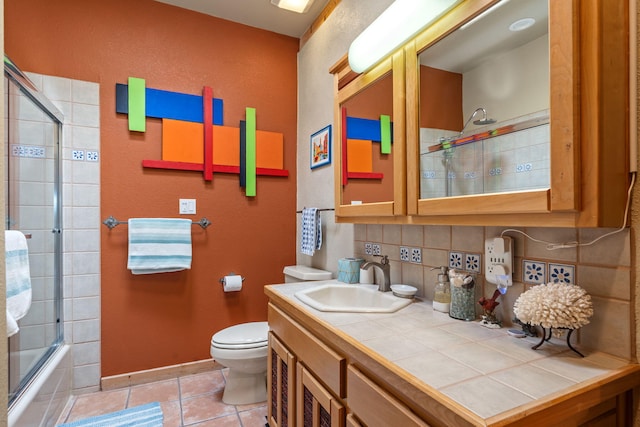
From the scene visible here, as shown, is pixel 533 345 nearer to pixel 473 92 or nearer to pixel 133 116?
pixel 473 92

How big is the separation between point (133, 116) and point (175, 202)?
0.64 meters

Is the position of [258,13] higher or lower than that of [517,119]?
higher

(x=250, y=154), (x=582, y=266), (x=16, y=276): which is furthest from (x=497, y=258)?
(x=250, y=154)

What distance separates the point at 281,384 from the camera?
150cm

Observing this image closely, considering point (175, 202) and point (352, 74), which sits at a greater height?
point (352, 74)

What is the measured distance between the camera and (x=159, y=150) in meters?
2.28

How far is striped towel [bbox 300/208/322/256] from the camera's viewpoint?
219cm

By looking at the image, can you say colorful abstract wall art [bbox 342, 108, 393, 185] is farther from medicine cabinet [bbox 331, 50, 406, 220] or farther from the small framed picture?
the small framed picture

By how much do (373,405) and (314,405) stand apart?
0.40 m

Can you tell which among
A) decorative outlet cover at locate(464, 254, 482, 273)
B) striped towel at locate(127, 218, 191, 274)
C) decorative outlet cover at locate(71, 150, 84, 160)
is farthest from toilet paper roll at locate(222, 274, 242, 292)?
decorative outlet cover at locate(464, 254, 482, 273)

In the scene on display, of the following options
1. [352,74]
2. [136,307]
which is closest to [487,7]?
[352,74]

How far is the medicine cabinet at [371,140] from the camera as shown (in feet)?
4.23

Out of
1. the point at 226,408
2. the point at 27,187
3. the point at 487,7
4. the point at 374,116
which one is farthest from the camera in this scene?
the point at 226,408

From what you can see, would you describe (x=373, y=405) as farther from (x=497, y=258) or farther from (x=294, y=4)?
(x=294, y=4)
